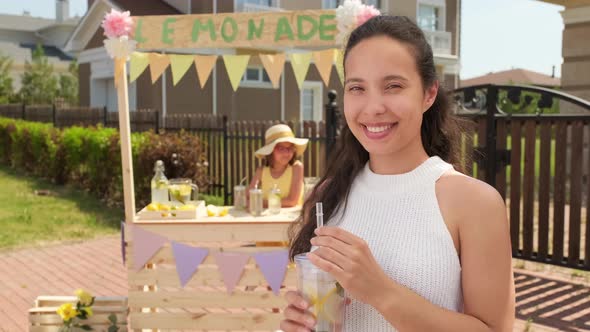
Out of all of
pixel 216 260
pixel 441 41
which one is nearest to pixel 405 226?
pixel 216 260

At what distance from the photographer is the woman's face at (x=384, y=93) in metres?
1.47

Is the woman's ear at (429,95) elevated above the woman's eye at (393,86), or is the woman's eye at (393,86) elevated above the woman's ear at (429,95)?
the woman's eye at (393,86)

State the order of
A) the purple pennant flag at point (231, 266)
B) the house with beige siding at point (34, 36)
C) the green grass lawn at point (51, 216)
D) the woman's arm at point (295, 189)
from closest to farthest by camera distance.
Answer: the purple pennant flag at point (231, 266)
the woman's arm at point (295, 189)
the green grass lawn at point (51, 216)
the house with beige siding at point (34, 36)

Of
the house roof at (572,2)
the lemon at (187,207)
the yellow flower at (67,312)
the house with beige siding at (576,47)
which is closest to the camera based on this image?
the yellow flower at (67,312)

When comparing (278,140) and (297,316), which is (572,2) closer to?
(278,140)

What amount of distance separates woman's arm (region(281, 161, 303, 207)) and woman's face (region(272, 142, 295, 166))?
13 cm

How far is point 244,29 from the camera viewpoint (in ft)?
14.6

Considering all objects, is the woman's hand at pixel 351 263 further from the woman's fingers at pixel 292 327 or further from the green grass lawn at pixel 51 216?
the green grass lawn at pixel 51 216

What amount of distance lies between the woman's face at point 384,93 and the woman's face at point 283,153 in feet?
13.8

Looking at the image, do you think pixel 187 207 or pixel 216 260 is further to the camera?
pixel 187 207

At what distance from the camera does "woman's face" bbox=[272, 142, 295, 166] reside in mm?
5742

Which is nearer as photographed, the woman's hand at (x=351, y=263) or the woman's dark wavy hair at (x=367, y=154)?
the woman's hand at (x=351, y=263)

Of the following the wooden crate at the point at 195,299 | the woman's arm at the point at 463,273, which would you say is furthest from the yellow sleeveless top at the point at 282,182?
the woman's arm at the point at 463,273

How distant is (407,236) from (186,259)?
289cm
